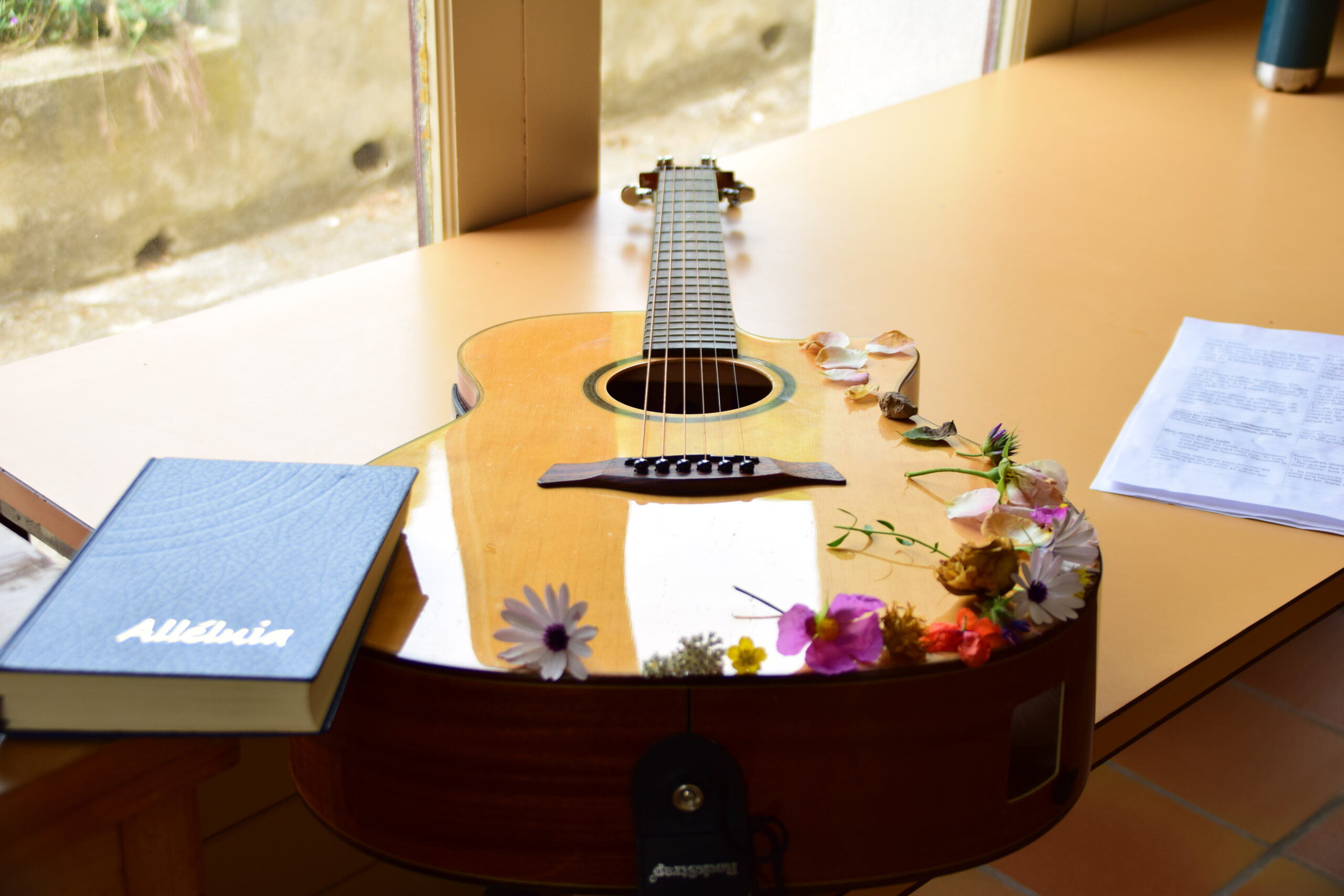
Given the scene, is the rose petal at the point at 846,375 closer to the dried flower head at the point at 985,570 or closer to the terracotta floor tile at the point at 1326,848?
the dried flower head at the point at 985,570

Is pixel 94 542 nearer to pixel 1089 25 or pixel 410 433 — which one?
pixel 410 433

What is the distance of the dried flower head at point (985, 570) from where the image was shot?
24.3 inches

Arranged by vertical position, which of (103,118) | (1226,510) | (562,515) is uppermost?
(103,118)

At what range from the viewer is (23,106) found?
1146 millimetres

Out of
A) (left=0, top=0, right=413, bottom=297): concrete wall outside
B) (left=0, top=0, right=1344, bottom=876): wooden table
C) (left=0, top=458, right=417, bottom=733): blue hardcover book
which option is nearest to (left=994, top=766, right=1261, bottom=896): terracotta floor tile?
(left=0, top=0, right=1344, bottom=876): wooden table

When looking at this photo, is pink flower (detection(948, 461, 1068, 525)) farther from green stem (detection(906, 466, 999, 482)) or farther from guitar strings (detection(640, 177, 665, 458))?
guitar strings (detection(640, 177, 665, 458))

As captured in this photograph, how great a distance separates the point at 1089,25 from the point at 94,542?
244 centimetres

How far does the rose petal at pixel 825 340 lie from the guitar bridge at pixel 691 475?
0.23 metres

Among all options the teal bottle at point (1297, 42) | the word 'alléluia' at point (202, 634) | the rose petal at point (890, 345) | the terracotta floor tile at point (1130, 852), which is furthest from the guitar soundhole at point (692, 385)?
the teal bottle at point (1297, 42)

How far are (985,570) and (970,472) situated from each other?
0.52 feet

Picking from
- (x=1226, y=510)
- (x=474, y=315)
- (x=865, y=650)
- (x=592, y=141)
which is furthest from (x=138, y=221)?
(x=1226, y=510)

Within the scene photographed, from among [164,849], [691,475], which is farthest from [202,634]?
[691,475]

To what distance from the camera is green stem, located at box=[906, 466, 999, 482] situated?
0.76 meters

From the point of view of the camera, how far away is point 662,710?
57 cm
